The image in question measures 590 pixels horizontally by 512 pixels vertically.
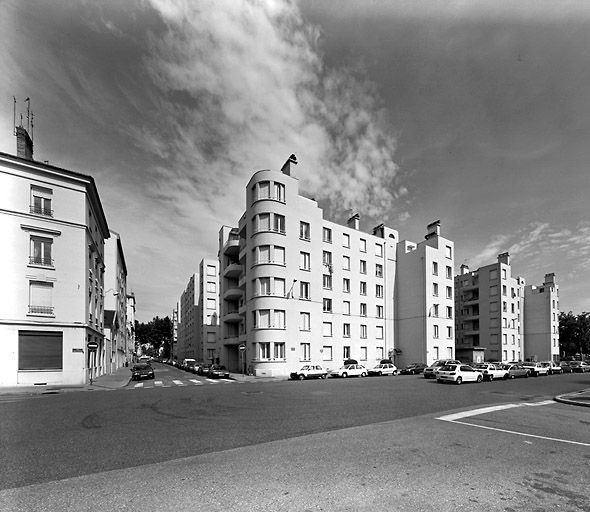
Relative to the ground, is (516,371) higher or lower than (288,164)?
lower

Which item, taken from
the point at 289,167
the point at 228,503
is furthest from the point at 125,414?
the point at 289,167

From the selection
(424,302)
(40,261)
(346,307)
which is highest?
(40,261)

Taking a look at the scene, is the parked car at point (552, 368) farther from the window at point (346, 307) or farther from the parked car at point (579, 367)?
the window at point (346, 307)

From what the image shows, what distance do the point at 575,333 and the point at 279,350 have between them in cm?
7693

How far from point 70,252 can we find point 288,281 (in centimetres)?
1922

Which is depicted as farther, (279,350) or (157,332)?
(157,332)

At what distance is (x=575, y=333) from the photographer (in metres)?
83.6

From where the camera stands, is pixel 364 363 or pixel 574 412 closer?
pixel 574 412

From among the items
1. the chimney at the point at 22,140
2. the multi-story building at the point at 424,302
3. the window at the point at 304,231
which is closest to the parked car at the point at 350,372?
the multi-story building at the point at 424,302

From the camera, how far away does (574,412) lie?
14258mm

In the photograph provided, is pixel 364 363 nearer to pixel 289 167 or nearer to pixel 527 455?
pixel 289 167

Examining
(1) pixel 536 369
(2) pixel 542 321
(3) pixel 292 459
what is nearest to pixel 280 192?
(1) pixel 536 369

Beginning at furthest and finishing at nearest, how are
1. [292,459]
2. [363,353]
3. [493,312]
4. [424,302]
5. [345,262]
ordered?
1. [493,312]
2. [424,302]
3. [363,353]
4. [345,262]
5. [292,459]

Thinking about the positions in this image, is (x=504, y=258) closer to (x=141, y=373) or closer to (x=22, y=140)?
(x=141, y=373)
